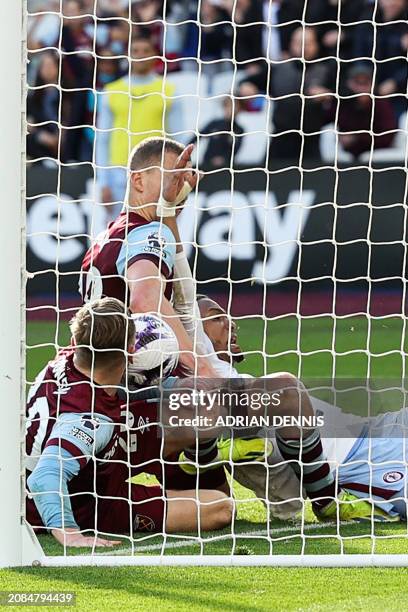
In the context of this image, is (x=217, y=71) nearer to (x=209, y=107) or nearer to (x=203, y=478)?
(x=209, y=107)

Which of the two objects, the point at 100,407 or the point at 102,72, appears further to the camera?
the point at 102,72

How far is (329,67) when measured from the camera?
9.28 m

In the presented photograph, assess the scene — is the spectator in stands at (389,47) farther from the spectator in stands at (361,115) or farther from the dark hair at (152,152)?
the dark hair at (152,152)

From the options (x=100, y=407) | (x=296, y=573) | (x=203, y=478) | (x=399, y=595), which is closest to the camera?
(x=399, y=595)

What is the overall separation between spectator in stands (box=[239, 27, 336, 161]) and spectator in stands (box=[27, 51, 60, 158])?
1.42m

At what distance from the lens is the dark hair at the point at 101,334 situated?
13.6 feet

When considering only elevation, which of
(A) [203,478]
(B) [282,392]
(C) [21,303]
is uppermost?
(C) [21,303]

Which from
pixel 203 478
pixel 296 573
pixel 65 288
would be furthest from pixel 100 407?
pixel 65 288

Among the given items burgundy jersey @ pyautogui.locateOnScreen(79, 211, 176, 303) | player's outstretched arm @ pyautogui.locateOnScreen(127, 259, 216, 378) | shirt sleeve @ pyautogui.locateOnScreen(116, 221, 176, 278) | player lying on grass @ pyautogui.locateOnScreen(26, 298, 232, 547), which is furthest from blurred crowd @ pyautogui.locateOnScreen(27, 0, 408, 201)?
player lying on grass @ pyautogui.locateOnScreen(26, 298, 232, 547)

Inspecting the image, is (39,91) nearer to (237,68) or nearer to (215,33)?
(215,33)

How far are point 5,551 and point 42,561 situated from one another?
11cm

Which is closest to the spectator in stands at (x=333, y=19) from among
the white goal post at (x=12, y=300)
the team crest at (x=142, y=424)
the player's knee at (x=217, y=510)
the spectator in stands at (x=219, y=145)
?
the spectator in stands at (x=219, y=145)

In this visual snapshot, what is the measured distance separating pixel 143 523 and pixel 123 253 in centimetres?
107

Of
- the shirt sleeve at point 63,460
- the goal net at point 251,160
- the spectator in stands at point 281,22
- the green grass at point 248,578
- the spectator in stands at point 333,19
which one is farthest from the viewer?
the spectator in stands at point 333,19
